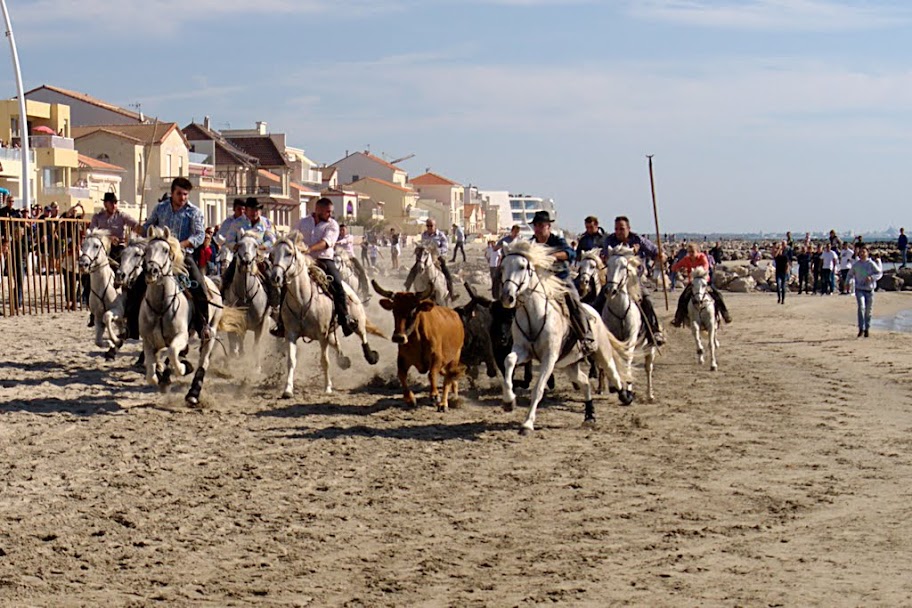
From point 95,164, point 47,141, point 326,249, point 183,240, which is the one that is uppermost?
point 47,141

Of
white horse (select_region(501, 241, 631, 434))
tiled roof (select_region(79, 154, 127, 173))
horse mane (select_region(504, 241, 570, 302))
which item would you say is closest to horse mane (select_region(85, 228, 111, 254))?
horse mane (select_region(504, 241, 570, 302))

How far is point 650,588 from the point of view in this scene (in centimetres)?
664

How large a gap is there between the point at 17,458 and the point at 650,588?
18.8 feet

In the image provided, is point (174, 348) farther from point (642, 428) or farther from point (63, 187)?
point (63, 187)

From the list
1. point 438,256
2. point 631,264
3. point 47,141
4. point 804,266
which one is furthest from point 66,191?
point 631,264

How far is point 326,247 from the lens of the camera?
14.6 metres

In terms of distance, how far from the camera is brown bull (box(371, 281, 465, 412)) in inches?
494

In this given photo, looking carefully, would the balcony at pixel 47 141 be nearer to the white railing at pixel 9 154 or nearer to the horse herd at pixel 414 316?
the white railing at pixel 9 154


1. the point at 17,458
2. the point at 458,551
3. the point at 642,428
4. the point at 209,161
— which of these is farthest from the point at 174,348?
the point at 209,161

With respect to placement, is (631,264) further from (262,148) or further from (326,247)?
(262,148)

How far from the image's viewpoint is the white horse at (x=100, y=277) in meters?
14.8

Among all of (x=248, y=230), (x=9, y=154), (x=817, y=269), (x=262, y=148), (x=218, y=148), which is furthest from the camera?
(x=262, y=148)

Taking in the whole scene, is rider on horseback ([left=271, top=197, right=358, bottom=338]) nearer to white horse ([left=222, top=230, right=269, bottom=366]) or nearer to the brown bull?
white horse ([left=222, top=230, right=269, bottom=366])

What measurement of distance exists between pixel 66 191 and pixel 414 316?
1638 inches
